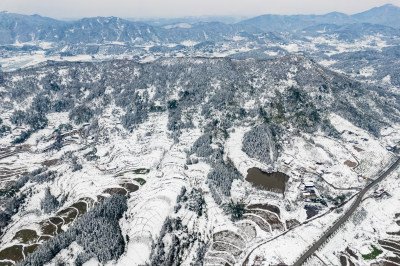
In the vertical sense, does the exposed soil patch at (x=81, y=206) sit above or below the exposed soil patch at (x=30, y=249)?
above

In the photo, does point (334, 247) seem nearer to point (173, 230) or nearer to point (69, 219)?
point (173, 230)

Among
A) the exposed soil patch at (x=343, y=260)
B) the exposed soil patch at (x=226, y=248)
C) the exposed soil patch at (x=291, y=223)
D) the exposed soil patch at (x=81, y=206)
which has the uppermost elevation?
the exposed soil patch at (x=81, y=206)

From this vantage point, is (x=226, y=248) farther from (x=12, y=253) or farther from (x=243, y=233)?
(x=12, y=253)

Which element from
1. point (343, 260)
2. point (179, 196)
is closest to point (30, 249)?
point (179, 196)

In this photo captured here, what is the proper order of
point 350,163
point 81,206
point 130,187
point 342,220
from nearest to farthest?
point 342,220
point 81,206
point 130,187
point 350,163

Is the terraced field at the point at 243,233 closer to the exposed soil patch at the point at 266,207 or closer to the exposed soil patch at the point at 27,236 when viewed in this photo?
the exposed soil patch at the point at 266,207

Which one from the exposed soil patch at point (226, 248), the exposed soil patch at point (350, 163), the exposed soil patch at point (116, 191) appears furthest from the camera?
the exposed soil patch at point (350, 163)

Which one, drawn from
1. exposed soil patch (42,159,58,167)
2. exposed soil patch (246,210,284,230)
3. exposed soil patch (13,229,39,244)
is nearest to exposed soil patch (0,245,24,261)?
exposed soil patch (13,229,39,244)

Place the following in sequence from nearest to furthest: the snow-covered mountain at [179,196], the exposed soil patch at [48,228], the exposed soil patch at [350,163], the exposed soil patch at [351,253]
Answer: the exposed soil patch at [351,253] < the snow-covered mountain at [179,196] < the exposed soil patch at [48,228] < the exposed soil patch at [350,163]

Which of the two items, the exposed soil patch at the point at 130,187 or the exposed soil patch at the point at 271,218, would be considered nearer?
the exposed soil patch at the point at 271,218

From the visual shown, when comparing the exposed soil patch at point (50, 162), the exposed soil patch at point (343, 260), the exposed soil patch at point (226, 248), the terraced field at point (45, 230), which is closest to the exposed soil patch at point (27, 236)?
the terraced field at point (45, 230)
